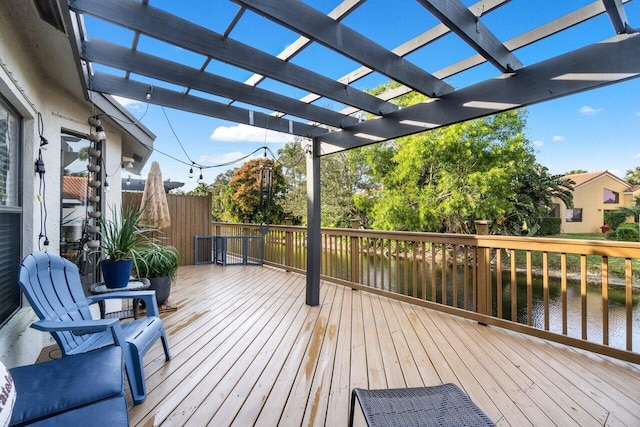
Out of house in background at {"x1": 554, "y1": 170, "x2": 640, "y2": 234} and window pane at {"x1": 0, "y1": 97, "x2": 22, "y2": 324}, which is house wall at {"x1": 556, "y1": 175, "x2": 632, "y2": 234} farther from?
window pane at {"x1": 0, "y1": 97, "x2": 22, "y2": 324}

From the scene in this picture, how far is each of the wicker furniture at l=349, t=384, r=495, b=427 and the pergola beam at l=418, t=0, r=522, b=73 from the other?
1.93 meters

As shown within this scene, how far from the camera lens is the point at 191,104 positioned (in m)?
2.92

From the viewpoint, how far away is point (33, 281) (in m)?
1.83

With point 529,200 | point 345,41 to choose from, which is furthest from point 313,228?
point 529,200

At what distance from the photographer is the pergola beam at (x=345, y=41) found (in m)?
1.69

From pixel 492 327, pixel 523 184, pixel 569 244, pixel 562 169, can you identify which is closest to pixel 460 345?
pixel 492 327

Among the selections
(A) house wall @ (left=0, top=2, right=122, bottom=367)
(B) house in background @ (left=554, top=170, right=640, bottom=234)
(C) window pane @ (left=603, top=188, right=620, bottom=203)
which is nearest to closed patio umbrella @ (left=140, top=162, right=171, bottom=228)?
(A) house wall @ (left=0, top=2, right=122, bottom=367)

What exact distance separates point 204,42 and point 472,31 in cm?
168

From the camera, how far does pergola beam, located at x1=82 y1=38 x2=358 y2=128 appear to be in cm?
212

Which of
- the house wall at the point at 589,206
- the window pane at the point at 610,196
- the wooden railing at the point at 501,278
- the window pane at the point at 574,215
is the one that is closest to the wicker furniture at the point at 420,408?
the wooden railing at the point at 501,278

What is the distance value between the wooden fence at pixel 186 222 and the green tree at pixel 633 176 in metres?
27.4

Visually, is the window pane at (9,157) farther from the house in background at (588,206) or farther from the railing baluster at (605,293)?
the house in background at (588,206)

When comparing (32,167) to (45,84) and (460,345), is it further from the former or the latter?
(460,345)

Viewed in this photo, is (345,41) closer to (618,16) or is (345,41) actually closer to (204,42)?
(204,42)
